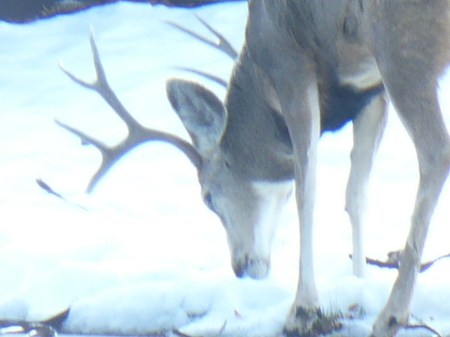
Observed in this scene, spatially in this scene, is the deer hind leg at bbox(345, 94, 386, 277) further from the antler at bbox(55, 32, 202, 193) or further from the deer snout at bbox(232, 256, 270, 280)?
the antler at bbox(55, 32, 202, 193)

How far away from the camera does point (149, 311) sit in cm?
395

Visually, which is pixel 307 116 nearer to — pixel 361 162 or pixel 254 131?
pixel 254 131

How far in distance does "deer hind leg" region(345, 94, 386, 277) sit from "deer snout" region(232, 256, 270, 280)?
16.0 inches

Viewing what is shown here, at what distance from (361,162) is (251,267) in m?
0.70

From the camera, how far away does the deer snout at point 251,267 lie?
4297 mm

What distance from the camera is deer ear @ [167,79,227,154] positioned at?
165 inches

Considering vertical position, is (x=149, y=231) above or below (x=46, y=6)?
above

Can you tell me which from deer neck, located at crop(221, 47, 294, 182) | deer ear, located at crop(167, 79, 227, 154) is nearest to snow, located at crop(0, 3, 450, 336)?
deer neck, located at crop(221, 47, 294, 182)

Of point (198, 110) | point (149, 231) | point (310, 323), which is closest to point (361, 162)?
point (198, 110)

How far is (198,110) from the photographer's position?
4250 millimetres

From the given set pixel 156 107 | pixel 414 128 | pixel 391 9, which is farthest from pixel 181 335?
Answer: pixel 156 107

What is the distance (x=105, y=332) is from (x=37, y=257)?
990mm

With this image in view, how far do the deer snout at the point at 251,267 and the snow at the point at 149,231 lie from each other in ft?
0.21

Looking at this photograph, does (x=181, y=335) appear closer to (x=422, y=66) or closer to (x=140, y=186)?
(x=422, y=66)
